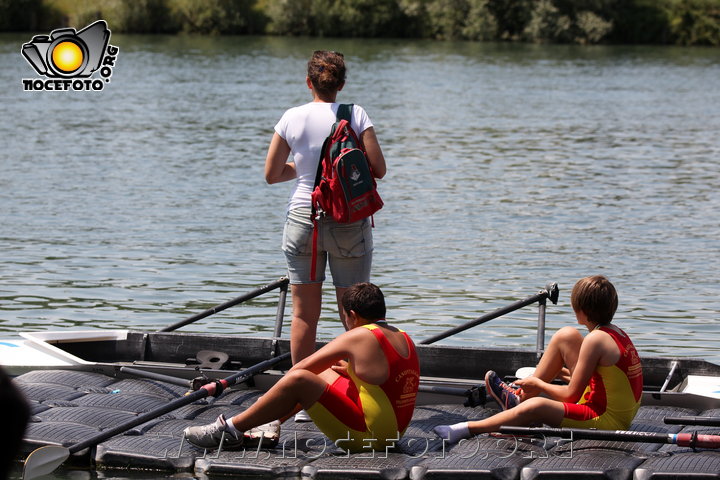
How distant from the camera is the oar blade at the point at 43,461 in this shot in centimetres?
616

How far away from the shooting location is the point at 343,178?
678 centimetres

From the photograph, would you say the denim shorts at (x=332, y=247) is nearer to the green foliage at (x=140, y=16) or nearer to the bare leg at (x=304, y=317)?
the bare leg at (x=304, y=317)

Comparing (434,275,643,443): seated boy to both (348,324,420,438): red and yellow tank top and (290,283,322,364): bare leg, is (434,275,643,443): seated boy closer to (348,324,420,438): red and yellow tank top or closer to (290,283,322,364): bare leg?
(348,324,420,438): red and yellow tank top

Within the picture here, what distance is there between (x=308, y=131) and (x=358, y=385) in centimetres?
155

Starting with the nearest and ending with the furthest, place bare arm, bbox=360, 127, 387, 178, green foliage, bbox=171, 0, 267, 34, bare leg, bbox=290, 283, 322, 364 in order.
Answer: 1. bare arm, bbox=360, 127, 387, 178
2. bare leg, bbox=290, 283, 322, 364
3. green foliage, bbox=171, 0, 267, 34

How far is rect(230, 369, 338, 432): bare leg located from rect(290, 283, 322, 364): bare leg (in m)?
0.82

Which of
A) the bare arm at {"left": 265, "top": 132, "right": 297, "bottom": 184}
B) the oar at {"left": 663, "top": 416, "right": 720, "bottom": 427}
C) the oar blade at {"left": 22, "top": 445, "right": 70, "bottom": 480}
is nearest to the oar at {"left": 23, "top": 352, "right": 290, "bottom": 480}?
the oar blade at {"left": 22, "top": 445, "right": 70, "bottom": 480}

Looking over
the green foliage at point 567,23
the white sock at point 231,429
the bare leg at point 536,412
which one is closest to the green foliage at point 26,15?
the green foliage at point 567,23

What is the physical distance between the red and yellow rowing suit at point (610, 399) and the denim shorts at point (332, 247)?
4.67 feet

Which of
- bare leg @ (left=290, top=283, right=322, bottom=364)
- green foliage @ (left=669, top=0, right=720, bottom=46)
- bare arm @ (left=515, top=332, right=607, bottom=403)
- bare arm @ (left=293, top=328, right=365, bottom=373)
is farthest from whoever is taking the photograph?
green foliage @ (left=669, top=0, right=720, bottom=46)

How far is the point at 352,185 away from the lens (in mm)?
6793

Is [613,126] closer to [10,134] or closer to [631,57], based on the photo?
[10,134]

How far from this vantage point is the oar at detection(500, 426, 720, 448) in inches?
243

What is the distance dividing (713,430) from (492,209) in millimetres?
12263
